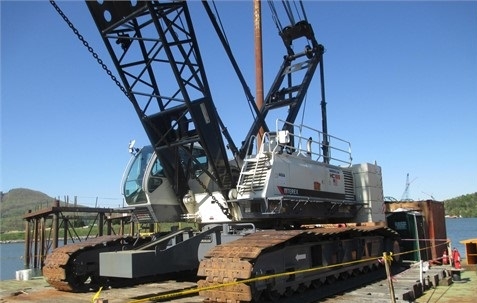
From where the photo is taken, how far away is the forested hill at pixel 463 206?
381 feet

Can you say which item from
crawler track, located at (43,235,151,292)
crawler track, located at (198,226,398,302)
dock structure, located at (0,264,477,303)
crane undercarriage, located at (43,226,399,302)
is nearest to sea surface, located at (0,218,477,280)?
dock structure, located at (0,264,477,303)

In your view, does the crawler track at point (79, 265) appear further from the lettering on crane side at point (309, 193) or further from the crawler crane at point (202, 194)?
the lettering on crane side at point (309, 193)

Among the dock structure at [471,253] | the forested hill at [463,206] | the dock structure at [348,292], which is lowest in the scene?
the dock structure at [348,292]

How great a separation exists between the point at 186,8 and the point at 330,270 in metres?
5.92

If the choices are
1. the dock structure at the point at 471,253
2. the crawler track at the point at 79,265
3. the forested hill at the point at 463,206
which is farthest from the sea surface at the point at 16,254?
the forested hill at the point at 463,206

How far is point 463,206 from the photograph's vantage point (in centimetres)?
11844

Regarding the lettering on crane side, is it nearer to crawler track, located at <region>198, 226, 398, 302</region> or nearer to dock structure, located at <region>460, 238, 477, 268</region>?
crawler track, located at <region>198, 226, 398, 302</region>

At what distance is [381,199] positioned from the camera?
41.9 feet

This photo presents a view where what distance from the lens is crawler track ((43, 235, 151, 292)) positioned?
9672 mm

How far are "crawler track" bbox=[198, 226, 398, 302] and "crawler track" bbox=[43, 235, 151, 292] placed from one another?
3625mm

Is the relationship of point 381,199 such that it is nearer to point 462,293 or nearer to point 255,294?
point 462,293

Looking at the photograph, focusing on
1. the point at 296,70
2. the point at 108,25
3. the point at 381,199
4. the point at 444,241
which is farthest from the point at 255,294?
the point at 444,241

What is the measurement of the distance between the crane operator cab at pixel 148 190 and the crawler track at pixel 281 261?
2586mm

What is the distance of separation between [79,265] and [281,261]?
4.59 metres
